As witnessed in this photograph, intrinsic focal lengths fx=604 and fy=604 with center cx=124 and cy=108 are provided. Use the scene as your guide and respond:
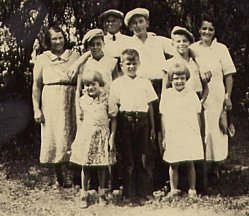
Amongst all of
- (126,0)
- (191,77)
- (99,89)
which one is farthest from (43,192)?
(126,0)

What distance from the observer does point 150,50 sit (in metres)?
5.94

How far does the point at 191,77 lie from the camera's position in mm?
5887

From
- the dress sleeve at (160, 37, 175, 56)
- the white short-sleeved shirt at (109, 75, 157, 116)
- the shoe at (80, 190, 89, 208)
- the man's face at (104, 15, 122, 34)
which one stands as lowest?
the shoe at (80, 190, 89, 208)

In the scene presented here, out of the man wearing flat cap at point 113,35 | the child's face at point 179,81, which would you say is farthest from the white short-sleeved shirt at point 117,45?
the child's face at point 179,81

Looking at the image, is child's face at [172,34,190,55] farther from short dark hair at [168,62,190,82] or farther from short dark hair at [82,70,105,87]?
short dark hair at [82,70,105,87]

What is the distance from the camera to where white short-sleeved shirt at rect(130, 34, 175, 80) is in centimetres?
589

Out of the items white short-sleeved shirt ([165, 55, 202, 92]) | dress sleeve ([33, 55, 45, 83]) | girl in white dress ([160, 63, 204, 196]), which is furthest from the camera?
dress sleeve ([33, 55, 45, 83])

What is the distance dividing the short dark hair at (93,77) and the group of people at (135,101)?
0.4 inches

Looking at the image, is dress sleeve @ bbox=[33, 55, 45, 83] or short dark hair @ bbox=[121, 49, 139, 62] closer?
short dark hair @ bbox=[121, 49, 139, 62]

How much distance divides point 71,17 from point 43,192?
2344 millimetres

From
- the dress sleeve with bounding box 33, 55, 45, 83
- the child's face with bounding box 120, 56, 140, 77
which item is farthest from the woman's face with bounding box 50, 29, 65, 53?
the child's face with bounding box 120, 56, 140, 77

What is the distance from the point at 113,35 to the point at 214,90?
1.17m

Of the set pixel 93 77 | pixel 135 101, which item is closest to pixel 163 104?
pixel 135 101

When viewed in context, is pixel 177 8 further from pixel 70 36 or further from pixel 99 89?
pixel 99 89
